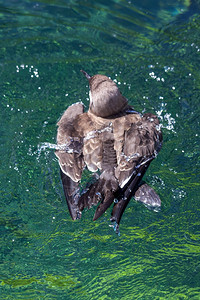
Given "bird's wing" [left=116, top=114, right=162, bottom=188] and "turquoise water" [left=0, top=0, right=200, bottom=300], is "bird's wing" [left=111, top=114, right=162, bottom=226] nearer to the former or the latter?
"bird's wing" [left=116, top=114, right=162, bottom=188]

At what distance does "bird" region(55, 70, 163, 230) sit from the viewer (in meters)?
4.73

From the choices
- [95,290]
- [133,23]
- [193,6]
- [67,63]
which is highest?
[193,6]

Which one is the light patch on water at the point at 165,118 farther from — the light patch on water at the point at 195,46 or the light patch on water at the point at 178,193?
the light patch on water at the point at 195,46

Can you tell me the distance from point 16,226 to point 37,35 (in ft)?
12.5

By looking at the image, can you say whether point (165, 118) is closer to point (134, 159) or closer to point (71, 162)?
point (134, 159)

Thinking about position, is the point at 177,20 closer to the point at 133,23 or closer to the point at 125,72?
the point at 133,23

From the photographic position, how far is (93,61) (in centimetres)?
735

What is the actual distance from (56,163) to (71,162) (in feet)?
2.80

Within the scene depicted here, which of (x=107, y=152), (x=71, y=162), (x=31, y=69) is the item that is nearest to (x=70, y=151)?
(x=71, y=162)

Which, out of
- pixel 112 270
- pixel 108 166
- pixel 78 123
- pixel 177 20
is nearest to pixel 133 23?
pixel 177 20

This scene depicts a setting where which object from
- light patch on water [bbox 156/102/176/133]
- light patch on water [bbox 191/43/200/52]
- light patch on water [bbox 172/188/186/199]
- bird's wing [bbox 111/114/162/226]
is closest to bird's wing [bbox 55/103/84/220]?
bird's wing [bbox 111/114/162/226]

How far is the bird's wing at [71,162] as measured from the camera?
4812mm

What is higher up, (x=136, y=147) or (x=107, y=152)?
(x=136, y=147)

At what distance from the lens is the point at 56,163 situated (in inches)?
225
